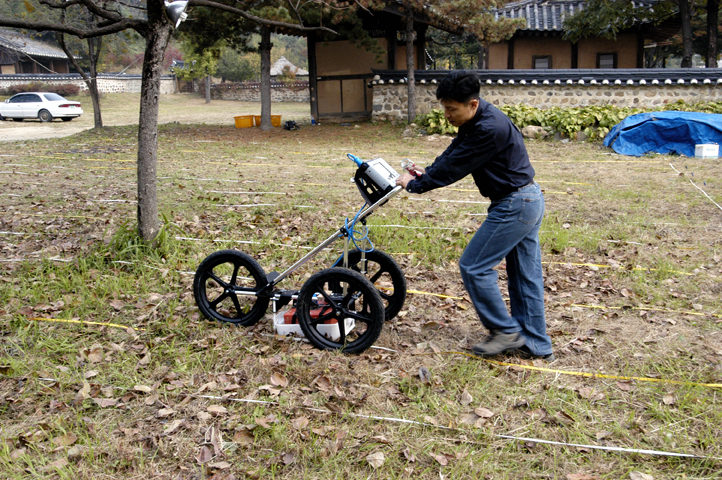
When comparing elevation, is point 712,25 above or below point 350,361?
Answer: above

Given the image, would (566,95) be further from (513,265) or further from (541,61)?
(513,265)

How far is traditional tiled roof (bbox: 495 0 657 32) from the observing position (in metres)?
20.4

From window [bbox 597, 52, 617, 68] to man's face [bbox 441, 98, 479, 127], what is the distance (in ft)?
67.3

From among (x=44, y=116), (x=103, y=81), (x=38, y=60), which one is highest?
(x=38, y=60)

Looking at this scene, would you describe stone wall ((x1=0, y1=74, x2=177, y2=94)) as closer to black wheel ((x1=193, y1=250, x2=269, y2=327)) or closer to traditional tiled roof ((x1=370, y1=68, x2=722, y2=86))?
traditional tiled roof ((x1=370, y1=68, x2=722, y2=86))

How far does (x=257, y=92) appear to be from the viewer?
42.8m

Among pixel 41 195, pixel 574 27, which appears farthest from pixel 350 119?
pixel 41 195

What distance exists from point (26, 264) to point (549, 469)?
16.2 feet

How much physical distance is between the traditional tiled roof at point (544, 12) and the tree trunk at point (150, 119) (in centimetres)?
1715

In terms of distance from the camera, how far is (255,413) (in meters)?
3.24

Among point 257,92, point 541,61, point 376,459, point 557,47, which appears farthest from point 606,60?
point 257,92

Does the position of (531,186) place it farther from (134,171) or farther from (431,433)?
(134,171)

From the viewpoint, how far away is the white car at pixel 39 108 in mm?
26250

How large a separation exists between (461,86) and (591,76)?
50.1 ft
